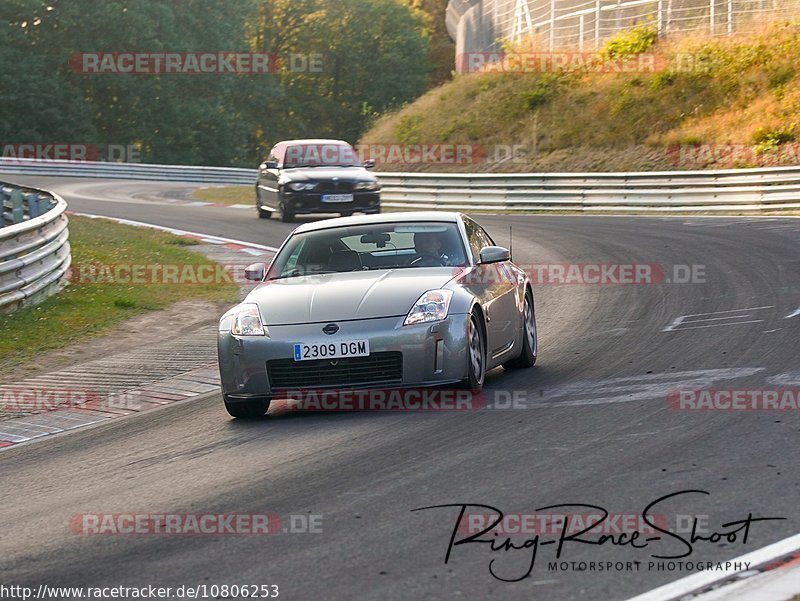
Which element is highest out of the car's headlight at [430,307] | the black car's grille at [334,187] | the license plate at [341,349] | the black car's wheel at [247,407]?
the car's headlight at [430,307]

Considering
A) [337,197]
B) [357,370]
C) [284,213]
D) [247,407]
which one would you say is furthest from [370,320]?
[284,213]

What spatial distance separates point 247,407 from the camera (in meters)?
9.09

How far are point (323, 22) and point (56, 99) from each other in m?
22.7

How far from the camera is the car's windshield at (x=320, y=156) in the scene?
27.2 metres

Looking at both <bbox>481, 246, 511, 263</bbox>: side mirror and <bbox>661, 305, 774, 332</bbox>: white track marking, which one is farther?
<bbox>661, 305, 774, 332</bbox>: white track marking

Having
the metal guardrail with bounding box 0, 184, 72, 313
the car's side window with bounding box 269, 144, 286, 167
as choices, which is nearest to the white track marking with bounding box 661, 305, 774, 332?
the metal guardrail with bounding box 0, 184, 72, 313

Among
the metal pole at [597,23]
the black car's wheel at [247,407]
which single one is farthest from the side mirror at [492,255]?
the metal pole at [597,23]

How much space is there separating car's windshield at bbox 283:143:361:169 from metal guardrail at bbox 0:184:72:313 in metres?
10.1

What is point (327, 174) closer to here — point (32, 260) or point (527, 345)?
point (32, 260)

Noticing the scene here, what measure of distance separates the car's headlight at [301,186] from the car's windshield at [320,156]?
79 cm

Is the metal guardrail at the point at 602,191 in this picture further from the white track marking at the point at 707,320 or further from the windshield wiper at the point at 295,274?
the windshield wiper at the point at 295,274

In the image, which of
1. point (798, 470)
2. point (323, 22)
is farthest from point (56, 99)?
point (798, 470)

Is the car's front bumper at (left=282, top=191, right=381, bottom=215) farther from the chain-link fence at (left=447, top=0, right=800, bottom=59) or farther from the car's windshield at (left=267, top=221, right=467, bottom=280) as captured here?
the car's windshield at (left=267, top=221, right=467, bottom=280)

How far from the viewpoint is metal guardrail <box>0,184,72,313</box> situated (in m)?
14.1
